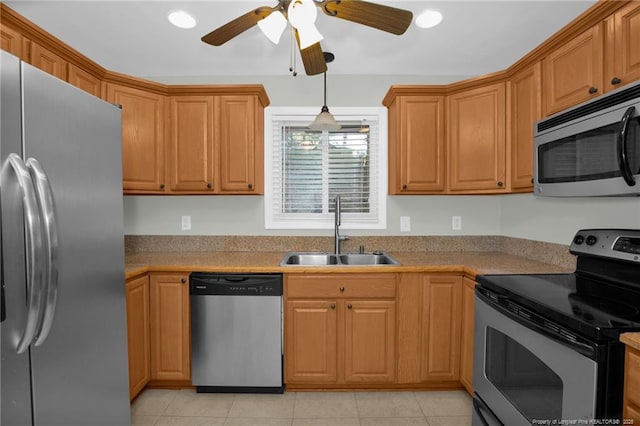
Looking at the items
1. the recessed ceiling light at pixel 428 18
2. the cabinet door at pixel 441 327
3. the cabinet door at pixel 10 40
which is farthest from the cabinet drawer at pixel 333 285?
the cabinet door at pixel 10 40

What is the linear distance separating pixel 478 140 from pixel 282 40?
1.60 meters

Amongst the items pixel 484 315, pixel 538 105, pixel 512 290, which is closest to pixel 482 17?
pixel 538 105

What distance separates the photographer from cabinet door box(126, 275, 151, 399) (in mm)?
1826

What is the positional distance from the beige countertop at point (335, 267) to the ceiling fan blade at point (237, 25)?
1320 millimetres

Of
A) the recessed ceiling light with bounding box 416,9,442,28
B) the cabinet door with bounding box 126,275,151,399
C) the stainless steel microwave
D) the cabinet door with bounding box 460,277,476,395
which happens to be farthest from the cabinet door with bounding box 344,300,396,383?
the recessed ceiling light with bounding box 416,9,442,28

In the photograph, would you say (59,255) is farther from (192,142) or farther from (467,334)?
(467,334)

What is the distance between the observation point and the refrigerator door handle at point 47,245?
93cm

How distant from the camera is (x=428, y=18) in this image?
1893mm

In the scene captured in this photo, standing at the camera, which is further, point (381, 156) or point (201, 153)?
point (381, 156)

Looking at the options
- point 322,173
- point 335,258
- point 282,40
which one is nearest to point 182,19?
point 282,40

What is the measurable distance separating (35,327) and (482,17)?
8.76 ft

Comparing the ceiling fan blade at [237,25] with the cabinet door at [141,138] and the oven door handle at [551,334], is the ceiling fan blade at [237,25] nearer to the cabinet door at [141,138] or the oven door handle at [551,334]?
the cabinet door at [141,138]

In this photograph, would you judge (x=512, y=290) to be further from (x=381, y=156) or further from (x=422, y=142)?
(x=381, y=156)

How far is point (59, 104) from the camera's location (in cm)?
108
